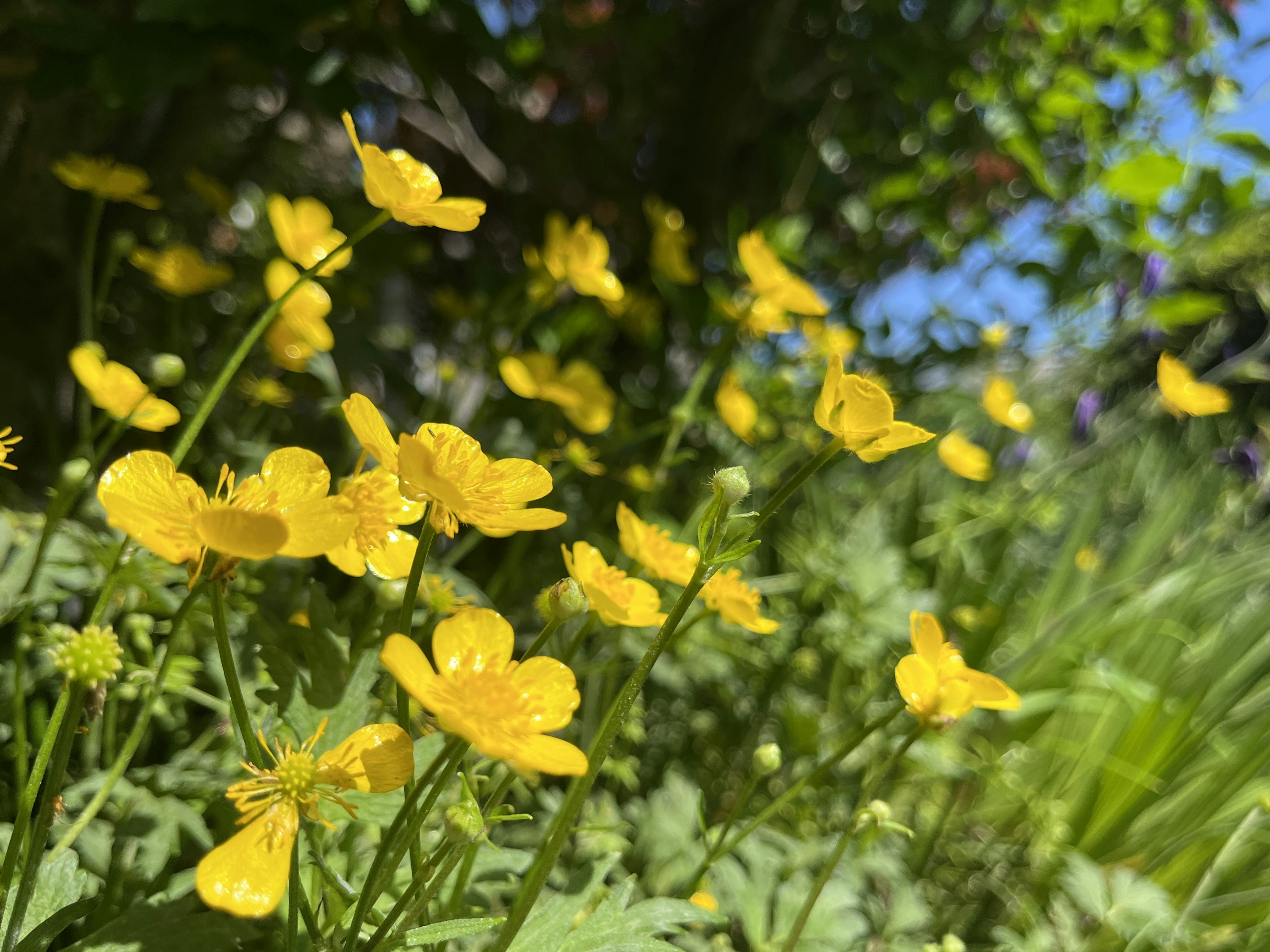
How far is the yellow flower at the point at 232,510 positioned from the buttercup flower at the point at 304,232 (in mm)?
264

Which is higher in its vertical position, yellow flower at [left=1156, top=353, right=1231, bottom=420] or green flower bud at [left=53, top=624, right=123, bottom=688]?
green flower bud at [left=53, top=624, right=123, bottom=688]

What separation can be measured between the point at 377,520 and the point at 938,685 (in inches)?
13.9

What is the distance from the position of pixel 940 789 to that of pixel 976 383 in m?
0.85

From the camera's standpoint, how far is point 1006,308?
143 cm

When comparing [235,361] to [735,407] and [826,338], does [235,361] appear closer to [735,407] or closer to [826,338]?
[735,407]

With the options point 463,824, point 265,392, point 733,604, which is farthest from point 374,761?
point 265,392

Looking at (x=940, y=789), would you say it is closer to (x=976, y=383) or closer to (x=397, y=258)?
(x=976, y=383)

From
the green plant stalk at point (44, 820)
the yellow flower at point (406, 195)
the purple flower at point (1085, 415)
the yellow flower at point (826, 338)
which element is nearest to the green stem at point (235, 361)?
the yellow flower at point (406, 195)

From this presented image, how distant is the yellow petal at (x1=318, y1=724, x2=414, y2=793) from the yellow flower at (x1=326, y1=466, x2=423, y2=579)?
0.09 metres

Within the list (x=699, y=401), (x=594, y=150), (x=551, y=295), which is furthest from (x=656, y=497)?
(x=594, y=150)

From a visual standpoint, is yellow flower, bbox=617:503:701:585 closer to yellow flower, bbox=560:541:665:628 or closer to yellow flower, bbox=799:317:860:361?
yellow flower, bbox=560:541:665:628

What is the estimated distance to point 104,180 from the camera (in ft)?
2.71

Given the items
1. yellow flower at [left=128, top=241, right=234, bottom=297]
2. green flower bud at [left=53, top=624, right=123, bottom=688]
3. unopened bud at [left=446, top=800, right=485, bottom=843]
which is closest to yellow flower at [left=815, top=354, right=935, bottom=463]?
unopened bud at [left=446, top=800, right=485, bottom=843]

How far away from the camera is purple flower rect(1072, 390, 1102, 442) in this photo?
1553mm
